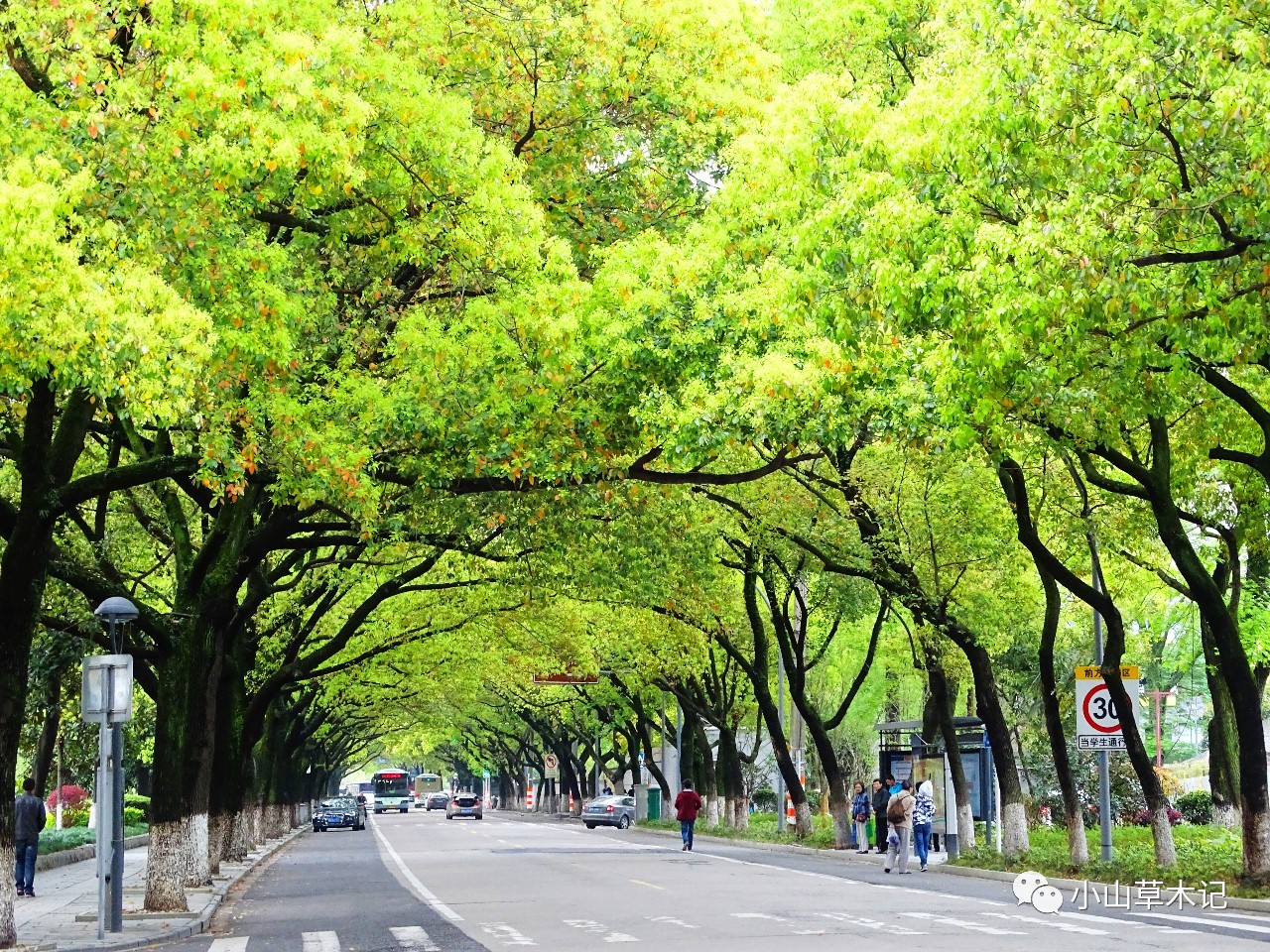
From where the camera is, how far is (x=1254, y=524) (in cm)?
2461

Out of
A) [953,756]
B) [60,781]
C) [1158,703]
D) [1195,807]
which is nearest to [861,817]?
[953,756]

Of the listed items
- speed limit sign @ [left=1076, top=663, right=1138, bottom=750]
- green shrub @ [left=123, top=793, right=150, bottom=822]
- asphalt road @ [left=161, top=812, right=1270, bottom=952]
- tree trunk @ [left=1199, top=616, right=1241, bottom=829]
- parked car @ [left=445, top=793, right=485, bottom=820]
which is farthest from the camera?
parked car @ [left=445, top=793, right=485, bottom=820]

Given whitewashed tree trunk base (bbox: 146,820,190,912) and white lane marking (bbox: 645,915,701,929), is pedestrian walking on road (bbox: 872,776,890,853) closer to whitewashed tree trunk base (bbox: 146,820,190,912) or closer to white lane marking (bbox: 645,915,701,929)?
white lane marking (bbox: 645,915,701,929)

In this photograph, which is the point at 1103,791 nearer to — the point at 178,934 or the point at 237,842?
the point at 178,934

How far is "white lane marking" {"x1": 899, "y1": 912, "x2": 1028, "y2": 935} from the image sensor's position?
15.4m

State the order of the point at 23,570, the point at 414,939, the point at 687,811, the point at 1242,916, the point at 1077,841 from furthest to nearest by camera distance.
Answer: the point at 687,811 → the point at 1077,841 → the point at 1242,916 → the point at 414,939 → the point at 23,570

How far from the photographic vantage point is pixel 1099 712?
25.9 meters

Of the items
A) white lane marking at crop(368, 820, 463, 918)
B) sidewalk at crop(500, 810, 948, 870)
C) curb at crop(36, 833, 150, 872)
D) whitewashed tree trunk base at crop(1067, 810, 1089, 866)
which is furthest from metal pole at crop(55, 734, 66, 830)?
whitewashed tree trunk base at crop(1067, 810, 1089, 866)

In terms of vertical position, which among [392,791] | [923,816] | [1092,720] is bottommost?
[923,816]

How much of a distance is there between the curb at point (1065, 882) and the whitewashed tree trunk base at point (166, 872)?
11788 millimetres

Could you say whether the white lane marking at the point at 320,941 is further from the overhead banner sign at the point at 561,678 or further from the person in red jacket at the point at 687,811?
the overhead banner sign at the point at 561,678

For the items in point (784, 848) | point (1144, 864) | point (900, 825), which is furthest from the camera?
point (784, 848)

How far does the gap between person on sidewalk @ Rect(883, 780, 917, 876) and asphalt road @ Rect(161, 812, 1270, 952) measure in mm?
554

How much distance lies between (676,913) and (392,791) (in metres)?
114
